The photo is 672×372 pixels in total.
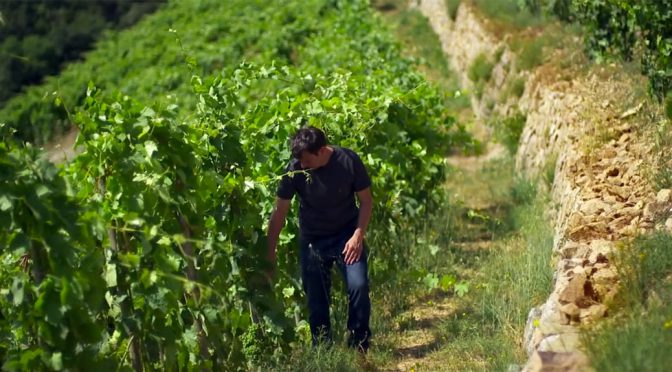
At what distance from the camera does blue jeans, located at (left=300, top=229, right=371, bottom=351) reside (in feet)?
20.0

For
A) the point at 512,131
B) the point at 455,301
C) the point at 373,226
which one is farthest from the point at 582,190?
the point at 512,131

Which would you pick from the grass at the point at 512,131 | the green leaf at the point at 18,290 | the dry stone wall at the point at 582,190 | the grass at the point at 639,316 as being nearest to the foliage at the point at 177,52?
the grass at the point at 512,131

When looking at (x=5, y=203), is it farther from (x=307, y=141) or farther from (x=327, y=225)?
(x=327, y=225)

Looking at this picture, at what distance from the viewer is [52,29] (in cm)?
3788

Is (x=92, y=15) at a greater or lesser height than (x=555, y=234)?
lesser

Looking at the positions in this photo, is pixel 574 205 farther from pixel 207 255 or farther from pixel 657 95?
pixel 207 255

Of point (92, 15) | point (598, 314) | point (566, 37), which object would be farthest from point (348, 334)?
point (92, 15)

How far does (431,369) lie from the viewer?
6.08 m

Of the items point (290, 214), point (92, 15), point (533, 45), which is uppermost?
point (290, 214)

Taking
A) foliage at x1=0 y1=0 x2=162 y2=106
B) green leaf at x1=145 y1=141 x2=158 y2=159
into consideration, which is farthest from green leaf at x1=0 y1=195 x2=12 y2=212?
foliage at x1=0 y1=0 x2=162 y2=106

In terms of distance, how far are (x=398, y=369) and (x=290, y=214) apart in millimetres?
1292

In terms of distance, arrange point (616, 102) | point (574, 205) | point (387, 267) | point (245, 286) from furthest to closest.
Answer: point (616, 102) → point (387, 267) → point (574, 205) → point (245, 286)

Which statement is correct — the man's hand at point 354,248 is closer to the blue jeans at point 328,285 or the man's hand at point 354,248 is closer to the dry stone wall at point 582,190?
the blue jeans at point 328,285

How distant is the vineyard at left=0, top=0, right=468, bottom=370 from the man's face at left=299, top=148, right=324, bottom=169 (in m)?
0.32
